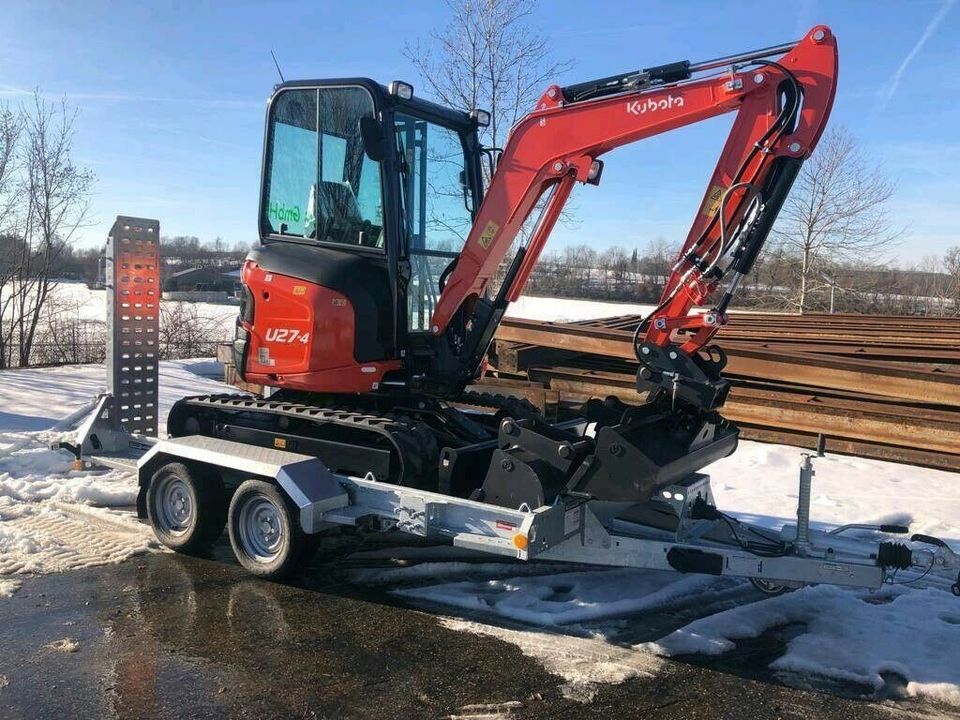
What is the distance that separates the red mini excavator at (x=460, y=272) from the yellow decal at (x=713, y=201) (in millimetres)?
13

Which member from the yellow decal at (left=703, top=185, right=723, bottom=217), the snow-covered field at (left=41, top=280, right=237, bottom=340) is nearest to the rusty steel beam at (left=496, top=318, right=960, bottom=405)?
the yellow decal at (left=703, top=185, right=723, bottom=217)

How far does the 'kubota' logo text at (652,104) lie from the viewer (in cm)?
498

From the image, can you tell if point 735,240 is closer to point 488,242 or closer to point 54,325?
point 488,242

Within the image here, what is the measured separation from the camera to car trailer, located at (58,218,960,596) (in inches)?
176

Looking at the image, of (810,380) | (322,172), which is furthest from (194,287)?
(322,172)

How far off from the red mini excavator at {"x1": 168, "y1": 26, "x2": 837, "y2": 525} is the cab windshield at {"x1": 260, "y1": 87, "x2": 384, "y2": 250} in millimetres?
15

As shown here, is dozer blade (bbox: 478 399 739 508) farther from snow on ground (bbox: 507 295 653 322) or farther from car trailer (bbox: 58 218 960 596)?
snow on ground (bbox: 507 295 653 322)

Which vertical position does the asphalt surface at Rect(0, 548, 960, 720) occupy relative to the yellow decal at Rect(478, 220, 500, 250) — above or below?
below

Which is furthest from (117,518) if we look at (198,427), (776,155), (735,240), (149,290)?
(776,155)

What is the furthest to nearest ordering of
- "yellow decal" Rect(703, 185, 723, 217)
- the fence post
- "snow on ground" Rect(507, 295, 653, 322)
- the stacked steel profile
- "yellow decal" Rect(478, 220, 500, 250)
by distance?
"snow on ground" Rect(507, 295, 653, 322) → the stacked steel profile → the fence post → "yellow decal" Rect(478, 220, 500, 250) → "yellow decal" Rect(703, 185, 723, 217)

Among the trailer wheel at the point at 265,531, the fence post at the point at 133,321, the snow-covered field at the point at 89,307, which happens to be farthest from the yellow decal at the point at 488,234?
the snow-covered field at the point at 89,307

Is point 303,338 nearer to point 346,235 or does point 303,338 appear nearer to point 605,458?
point 346,235

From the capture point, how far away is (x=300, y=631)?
15.6 feet

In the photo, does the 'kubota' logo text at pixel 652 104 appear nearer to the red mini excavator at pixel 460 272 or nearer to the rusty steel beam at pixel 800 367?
the red mini excavator at pixel 460 272
